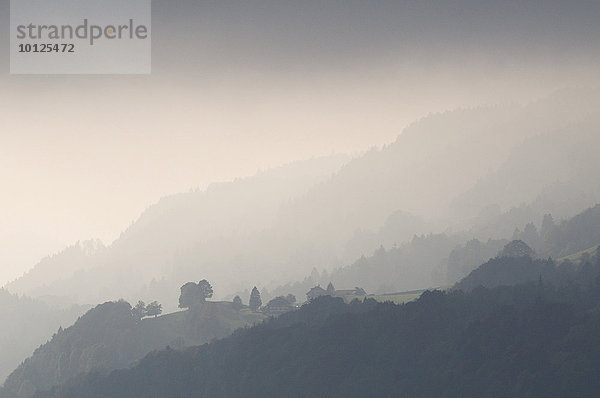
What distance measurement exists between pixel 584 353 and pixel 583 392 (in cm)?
1454

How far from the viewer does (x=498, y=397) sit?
199 m

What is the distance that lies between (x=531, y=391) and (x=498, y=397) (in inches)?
319

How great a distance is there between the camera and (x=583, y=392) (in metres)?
188

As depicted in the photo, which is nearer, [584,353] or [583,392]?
[583,392]

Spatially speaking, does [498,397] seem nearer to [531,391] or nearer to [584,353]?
[531,391]

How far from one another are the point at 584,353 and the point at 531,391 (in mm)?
16633

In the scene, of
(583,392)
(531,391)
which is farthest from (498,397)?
(583,392)

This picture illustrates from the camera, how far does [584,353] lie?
199750mm

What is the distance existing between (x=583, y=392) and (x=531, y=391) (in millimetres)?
12425

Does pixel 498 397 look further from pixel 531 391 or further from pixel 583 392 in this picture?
pixel 583 392

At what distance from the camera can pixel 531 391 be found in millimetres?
195375
